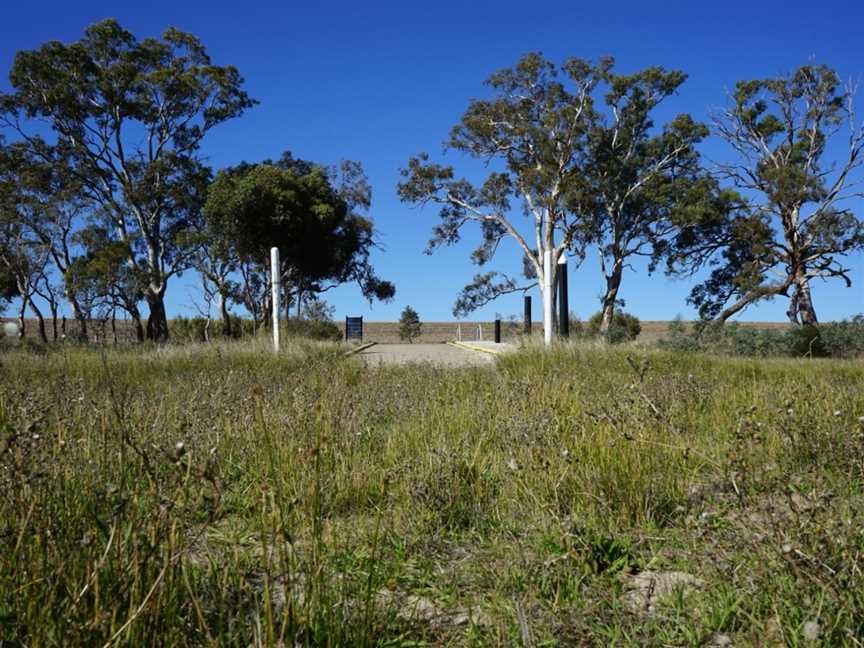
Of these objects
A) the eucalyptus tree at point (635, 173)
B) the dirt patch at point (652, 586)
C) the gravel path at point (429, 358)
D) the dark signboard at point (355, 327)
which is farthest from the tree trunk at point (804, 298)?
the dirt patch at point (652, 586)

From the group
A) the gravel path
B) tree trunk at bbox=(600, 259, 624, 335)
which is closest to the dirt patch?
the gravel path

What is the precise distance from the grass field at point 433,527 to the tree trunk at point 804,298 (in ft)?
80.0

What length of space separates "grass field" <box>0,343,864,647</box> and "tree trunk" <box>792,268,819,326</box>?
24387 millimetres

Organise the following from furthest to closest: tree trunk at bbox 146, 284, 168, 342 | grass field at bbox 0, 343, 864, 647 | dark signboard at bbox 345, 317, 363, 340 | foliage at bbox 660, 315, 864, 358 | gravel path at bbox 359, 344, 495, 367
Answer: dark signboard at bbox 345, 317, 363, 340 → tree trunk at bbox 146, 284, 168, 342 → foliage at bbox 660, 315, 864, 358 → gravel path at bbox 359, 344, 495, 367 → grass field at bbox 0, 343, 864, 647

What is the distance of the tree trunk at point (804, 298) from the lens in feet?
87.8

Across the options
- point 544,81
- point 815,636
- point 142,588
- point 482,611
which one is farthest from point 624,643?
point 544,81

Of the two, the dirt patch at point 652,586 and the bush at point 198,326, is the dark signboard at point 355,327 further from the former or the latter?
the dirt patch at point 652,586

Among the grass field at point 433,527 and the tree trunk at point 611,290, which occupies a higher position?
the tree trunk at point 611,290

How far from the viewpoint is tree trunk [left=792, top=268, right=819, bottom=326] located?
Result: 26750 millimetres

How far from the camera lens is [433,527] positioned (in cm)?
305

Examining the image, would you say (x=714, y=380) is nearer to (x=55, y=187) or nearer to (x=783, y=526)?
(x=783, y=526)

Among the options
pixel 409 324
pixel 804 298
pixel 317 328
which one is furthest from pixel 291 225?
pixel 804 298

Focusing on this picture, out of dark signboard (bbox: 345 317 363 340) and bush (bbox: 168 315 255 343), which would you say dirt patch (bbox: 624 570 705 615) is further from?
bush (bbox: 168 315 255 343)

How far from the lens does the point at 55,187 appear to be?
2855 cm
